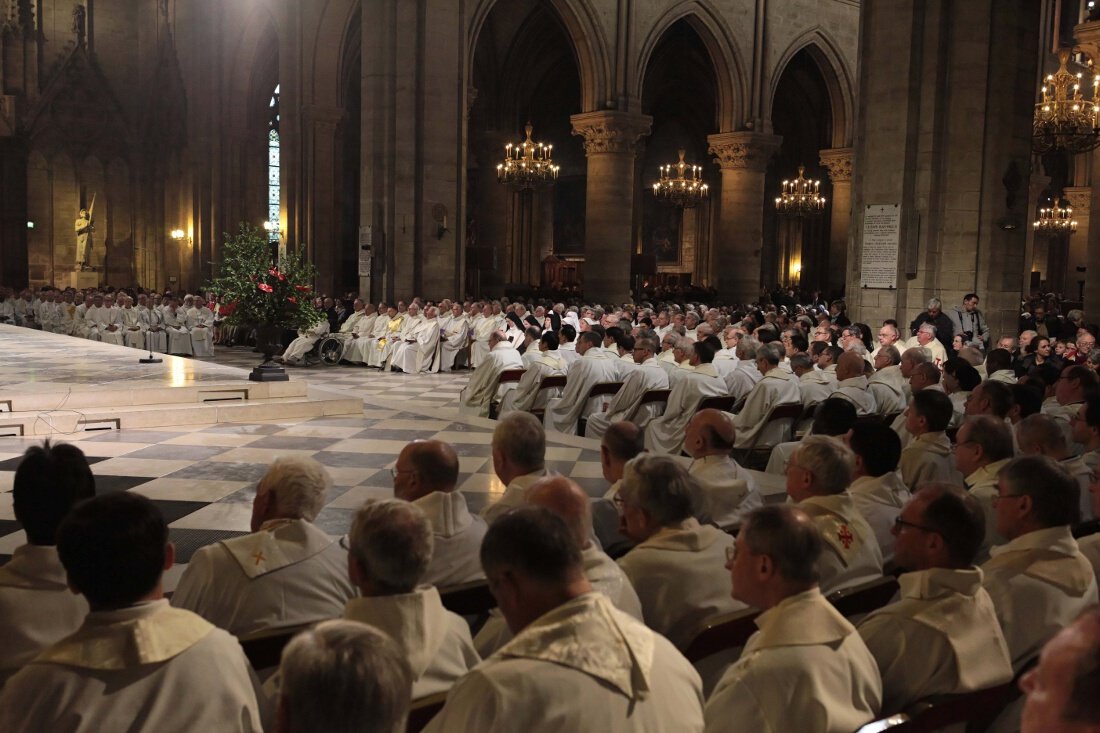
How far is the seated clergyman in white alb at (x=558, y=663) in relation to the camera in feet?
6.45

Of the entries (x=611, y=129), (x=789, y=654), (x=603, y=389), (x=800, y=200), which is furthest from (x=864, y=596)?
(x=800, y=200)

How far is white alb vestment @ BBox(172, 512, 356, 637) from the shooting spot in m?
3.28

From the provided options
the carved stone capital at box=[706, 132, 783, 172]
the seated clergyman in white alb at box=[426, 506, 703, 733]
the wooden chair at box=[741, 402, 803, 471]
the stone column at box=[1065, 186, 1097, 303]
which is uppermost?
the carved stone capital at box=[706, 132, 783, 172]

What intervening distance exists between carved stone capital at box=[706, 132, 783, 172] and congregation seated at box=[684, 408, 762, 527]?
2253cm

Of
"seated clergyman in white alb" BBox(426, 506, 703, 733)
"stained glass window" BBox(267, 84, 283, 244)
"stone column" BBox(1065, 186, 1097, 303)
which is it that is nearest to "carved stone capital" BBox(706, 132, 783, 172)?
"stone column" BBox(1065, 186, 1097, 303)

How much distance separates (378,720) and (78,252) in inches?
1269

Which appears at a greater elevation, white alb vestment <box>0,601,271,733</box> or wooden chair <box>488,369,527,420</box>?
white alb vestment <box>0,601,271,733</box>

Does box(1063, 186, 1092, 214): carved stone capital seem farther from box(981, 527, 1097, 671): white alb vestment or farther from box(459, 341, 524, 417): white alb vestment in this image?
box(981, 527, 1097, 671): white alb vestment

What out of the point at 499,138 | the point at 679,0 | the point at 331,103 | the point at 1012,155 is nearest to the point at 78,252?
the point at 331,103

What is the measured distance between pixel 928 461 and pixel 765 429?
293 cm

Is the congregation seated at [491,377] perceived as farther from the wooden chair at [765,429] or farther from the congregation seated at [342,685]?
the congregation seated at [342,685]

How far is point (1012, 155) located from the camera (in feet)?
45.8

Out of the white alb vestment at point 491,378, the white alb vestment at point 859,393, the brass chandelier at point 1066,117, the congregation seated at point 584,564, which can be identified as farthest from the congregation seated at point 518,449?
the brass chandelier at point 1066,117

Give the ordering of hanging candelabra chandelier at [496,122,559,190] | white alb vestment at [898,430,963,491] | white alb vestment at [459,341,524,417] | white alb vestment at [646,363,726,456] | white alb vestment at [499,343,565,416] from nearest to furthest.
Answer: white alb vestment at [898,430,963,491] → white alb vestment at [646,363,726,456] → white alb vestment at [499,343,565,416] → white alb vestment at [459,341,524,417] → hanging candelabra chandelier at [496,122,559,190]
